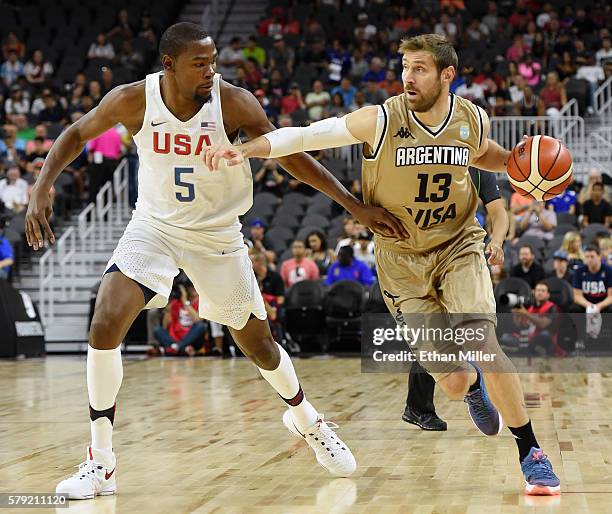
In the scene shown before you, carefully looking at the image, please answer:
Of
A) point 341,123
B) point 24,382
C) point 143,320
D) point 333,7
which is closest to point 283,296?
point 143,320

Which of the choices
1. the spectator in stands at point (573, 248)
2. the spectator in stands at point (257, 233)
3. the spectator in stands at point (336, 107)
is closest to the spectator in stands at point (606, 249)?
the spectator in stands at point (573, 248)

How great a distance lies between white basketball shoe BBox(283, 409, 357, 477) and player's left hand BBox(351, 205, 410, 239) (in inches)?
42.0

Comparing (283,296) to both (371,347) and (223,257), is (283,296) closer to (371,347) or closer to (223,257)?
(371,347)

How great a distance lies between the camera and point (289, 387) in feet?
18.7

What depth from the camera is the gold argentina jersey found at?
17.7 feet

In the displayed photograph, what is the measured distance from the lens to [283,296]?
13992 millimetres

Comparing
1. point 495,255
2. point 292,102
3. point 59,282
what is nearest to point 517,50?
point 292,102

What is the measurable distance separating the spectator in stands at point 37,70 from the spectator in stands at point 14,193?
450 cm

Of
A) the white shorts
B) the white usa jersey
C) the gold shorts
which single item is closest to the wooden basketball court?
the gold shorts

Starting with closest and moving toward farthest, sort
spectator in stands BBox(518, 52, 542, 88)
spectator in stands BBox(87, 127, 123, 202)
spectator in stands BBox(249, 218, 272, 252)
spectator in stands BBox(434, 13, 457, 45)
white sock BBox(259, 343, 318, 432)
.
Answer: white sock BBox(259, 343, 318, 432) → spectator in stands BBox(249, 218, 272, 252) → spectator in stands BBox(87, 127, 123, 202) → spectator in stands BBox(518, 52, 542, 88) → spectator in stands BBox(434, 13, 457, 45)

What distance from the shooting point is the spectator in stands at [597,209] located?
15.3 metres

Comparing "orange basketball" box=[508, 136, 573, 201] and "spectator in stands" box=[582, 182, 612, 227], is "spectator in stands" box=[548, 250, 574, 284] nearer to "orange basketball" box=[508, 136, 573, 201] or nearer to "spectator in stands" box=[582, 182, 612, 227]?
"spectator in stands" box=[582, 182, 612, 227]

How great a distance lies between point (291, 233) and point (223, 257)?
35.6 ft

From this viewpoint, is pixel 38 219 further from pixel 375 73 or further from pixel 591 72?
pixel 591 72
